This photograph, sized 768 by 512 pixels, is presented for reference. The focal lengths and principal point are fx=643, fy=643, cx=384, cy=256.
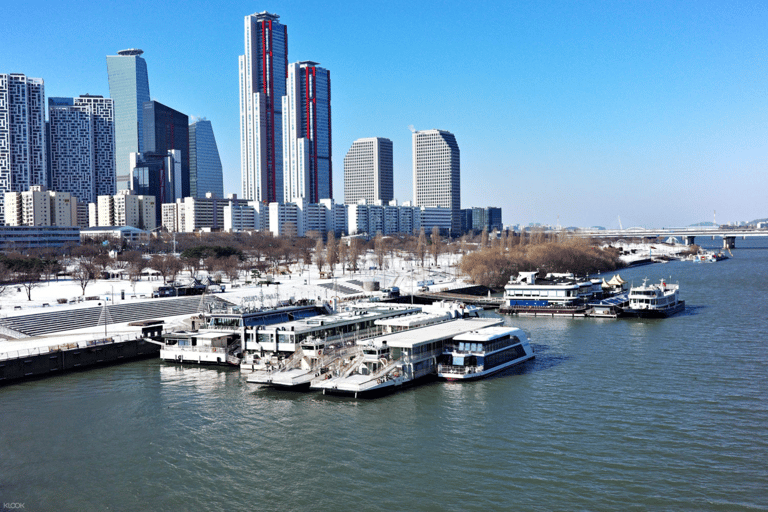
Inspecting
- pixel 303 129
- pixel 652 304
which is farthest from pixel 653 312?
pixel 303 129

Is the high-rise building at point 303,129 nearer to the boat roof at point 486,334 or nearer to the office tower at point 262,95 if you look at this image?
the office tower at point 262,95

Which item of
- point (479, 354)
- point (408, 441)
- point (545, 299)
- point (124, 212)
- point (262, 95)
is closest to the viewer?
point (408, 441)

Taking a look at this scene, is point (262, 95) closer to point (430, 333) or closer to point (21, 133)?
point (21, 133)

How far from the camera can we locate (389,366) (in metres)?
31.0

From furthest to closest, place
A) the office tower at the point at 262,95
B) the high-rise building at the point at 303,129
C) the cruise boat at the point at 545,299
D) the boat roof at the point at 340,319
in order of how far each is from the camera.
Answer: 1. the office tower at the point at 262,95
2. the high-rise building at the point at 303,129
3. the cruise boat at the point at 545,299
4. the boat roof at the point at 340,319

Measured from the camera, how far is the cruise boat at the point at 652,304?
5269cm

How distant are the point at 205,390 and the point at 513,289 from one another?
1382 inches

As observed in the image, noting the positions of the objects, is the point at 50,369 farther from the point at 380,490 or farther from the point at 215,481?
the point at 380,490

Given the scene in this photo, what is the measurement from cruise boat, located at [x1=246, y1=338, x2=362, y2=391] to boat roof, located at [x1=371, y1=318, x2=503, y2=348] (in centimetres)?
201

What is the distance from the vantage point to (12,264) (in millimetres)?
67562

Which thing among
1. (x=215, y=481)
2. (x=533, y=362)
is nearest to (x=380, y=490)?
(x=215, y=481)

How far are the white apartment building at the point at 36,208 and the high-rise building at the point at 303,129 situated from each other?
220 ft

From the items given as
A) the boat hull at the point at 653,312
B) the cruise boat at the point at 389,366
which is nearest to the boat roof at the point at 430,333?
the cruise boat at the point at 389,366

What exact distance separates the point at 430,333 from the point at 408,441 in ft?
39.8
